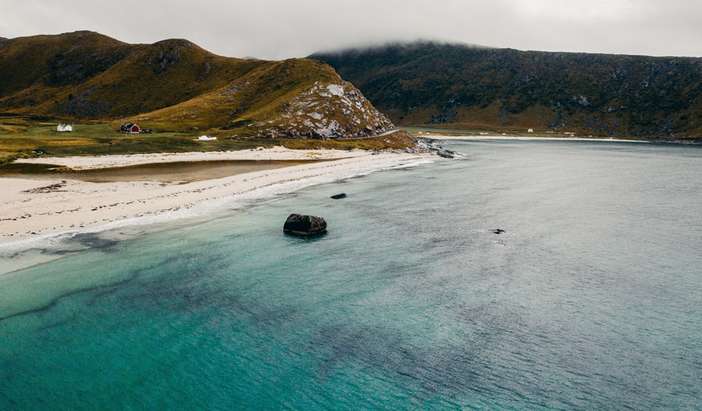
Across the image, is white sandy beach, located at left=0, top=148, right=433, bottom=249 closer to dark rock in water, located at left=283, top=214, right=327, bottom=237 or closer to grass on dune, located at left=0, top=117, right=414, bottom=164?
grass on dune, located at left=0, top=117, right=414, bottom=164

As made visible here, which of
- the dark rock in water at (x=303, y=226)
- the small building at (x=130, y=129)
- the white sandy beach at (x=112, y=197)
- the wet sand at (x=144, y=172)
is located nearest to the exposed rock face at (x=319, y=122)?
the small building at (x=130, y=129)

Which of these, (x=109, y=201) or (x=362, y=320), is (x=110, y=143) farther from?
(x=362, y=320)

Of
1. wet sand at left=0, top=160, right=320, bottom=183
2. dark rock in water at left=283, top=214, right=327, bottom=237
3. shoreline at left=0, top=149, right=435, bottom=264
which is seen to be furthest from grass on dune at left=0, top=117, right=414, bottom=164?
dark rock in water at left=283, top=214, right=327, bottom=237

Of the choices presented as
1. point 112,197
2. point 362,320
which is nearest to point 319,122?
point 112,197

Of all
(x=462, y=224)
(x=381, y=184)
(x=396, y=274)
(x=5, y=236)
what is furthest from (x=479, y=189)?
(x=5, y=236)

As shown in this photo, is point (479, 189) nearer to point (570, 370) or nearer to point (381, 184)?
point (381, 184)

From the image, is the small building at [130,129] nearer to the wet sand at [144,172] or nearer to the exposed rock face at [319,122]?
the exposed rock face at [319,122]

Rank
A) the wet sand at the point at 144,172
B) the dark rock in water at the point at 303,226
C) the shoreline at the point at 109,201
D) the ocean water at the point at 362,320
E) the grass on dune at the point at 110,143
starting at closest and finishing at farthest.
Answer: the ocean water at the point at 362,320, the shoreline at the point at 109,201, the dark rock in water at the point at 303,226, the wet sand at the point at 144,172, the grass on dune at the point at 110,143

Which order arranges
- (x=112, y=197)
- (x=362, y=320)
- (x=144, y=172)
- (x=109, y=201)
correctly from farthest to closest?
(x=144, y=172), (x=112, y=197), (x=109, y=201), (x=362, y=320)
